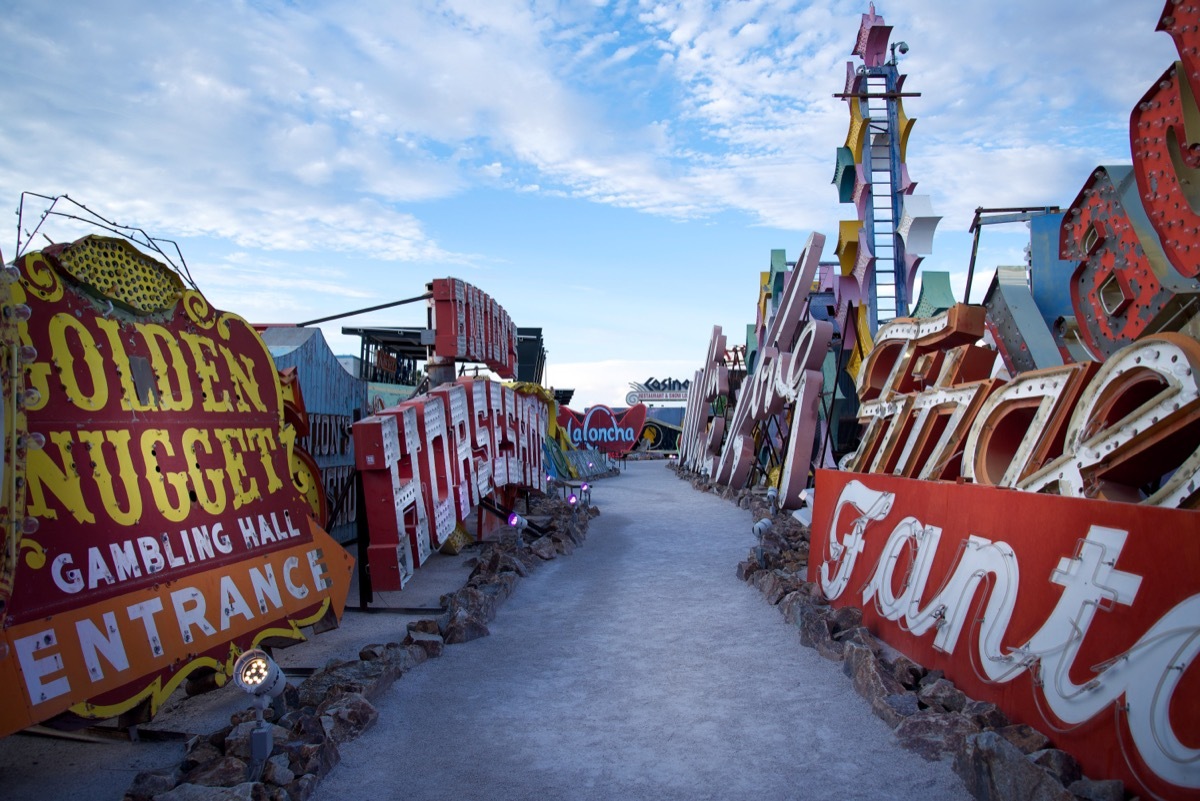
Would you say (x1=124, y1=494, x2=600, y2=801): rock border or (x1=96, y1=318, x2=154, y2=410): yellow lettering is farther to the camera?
(x1=96, y1=318, x2=154, y2=410): yellow lettering

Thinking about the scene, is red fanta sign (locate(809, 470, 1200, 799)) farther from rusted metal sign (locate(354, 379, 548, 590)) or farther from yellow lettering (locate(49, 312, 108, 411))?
yellow lettering (locate(49, 312, 108, 411))

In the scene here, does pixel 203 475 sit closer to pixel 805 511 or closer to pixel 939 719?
pixel 939 719

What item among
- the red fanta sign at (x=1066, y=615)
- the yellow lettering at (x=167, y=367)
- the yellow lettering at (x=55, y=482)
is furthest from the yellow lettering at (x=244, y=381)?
the red fanta sign at (x=1066, y=615)

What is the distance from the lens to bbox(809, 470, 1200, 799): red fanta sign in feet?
11.3

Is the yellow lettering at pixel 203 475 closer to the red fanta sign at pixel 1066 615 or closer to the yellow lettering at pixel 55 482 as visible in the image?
the yellow lettering at pixel 55 482

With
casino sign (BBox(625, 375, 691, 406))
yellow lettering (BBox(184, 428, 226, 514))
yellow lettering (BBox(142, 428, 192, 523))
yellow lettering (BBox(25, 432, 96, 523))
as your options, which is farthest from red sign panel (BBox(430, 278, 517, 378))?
casino sign (BBox(625, 375, 691, 406))

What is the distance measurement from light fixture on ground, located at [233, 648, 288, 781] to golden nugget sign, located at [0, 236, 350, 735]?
0.86 m

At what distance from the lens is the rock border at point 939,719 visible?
369cm

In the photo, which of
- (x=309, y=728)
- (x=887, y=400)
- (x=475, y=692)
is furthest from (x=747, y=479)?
(x=309, y=728)

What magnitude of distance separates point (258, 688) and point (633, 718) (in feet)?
7.68

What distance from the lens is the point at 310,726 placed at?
4891 mm

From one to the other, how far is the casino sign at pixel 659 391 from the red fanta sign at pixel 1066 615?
61961mm

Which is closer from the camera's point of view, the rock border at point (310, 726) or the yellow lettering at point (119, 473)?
the rock border at point (310, 726)

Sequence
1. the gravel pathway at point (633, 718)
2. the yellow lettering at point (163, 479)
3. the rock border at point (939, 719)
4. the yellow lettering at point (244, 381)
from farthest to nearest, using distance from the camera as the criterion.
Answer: the yellow lettering at point (244, 381) → the yellow lettering at point (163, 479) → the gravel pathway at point (633, 718) → the rock border at point (939, 719)
